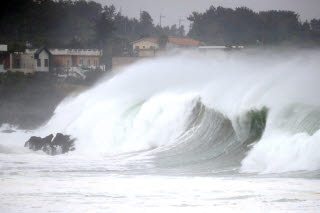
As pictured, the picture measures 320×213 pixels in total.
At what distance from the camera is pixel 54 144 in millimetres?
23375

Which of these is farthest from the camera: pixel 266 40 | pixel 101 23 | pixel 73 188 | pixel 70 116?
pixel 101 23

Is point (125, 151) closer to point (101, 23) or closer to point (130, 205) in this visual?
point (130, 205)

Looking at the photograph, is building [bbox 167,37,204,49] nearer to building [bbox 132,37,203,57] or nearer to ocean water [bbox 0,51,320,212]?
building [bbox 132,37,203,57]

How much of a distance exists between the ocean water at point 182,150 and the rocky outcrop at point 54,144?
40 centimetres

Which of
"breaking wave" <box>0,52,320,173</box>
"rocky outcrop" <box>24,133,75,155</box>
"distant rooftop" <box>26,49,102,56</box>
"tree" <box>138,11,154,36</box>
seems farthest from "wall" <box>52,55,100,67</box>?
"tree" <box>138,11,154,36</box>

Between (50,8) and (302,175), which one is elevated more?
(50,8)

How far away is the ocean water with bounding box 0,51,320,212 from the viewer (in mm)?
11602

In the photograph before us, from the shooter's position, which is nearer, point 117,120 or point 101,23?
point 117,120

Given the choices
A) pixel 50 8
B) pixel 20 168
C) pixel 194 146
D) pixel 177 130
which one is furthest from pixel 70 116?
pixel 50 8

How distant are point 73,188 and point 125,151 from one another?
8366mm

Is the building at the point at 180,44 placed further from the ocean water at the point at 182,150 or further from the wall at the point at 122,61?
the ocean water at the point at 182,150

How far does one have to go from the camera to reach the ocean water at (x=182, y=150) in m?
11.6

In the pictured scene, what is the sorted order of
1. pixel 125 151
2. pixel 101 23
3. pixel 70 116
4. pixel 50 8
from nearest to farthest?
pixel 125 151 < pixel 70 116 < pixel 101 23 < pixel 50 8

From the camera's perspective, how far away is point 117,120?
25359mm
